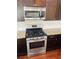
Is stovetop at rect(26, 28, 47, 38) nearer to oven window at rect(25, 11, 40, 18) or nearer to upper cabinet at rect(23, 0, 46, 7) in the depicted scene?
oven window at rect(25, 11, 40, 18)

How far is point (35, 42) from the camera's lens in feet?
12.0

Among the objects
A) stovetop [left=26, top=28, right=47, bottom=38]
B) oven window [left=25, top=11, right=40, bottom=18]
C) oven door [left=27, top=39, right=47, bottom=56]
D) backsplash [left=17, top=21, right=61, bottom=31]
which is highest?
oven window [left=25, top=11, right=40, bottom=18]

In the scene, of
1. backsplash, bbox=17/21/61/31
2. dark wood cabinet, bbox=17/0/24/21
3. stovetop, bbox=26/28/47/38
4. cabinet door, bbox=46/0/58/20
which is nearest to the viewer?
dark wood cabinet, bbox=17/0/24/21

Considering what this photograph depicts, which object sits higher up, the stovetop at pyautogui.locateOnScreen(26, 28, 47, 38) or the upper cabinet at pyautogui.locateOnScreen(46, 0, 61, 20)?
the upper cabinet at pyautogui.locateOnScreen(46, 0, 61, 20)

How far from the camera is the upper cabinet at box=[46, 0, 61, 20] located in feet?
12.9

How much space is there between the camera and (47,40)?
3.91 m

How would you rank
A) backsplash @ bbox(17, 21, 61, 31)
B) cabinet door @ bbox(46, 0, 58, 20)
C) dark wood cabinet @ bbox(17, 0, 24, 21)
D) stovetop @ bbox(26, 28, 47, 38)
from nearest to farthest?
dark wood cabinet @ bbox(17, 0, 24, 21) → stovetop @ bbox(26, 28, 47, 38) → backsplash @ bbox(17, 21, 61, 31) → cabinet door @ bbox(46, 0, 58, 20)

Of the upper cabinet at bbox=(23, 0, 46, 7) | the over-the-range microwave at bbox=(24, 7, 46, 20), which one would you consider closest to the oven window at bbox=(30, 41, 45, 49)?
the over-the-range microwave at bbox=(24, 7, 46, 20)

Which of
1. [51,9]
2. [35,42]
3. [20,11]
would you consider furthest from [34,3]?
[35,42]

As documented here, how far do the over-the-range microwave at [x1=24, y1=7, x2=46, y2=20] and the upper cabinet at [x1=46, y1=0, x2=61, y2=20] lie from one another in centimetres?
20

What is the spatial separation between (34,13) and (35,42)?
37.3 inches

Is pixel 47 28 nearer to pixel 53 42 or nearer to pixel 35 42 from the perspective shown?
pixel 53 42
